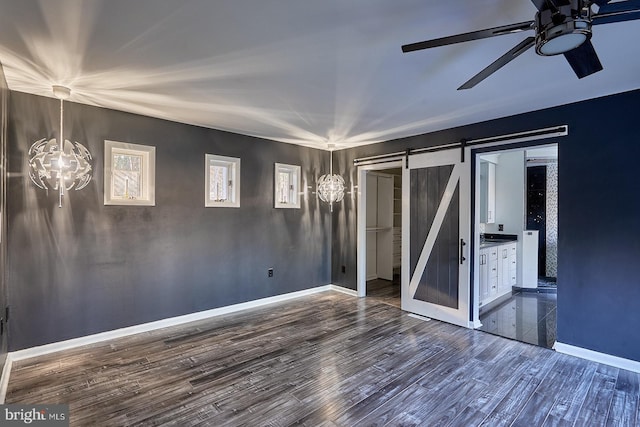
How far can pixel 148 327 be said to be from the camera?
3.93 m

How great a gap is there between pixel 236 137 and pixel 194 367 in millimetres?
3093

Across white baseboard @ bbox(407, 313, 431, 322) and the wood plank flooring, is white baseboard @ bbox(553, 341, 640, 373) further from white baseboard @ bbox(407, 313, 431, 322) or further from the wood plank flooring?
white baseboard @ bbox(407, 313, 431, 322)

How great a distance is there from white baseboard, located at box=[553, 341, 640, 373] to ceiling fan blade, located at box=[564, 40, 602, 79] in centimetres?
277

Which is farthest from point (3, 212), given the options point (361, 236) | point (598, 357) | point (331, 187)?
point (598, 357)

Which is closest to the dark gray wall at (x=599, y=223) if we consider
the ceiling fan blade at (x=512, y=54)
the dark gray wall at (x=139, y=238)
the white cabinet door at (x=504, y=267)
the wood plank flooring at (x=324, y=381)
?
the wood plank flooring at (x=324, y=381)

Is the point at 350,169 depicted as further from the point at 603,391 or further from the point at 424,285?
the point at 603,391

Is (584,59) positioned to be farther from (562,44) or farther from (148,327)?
(148,327)

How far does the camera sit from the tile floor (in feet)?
12.5

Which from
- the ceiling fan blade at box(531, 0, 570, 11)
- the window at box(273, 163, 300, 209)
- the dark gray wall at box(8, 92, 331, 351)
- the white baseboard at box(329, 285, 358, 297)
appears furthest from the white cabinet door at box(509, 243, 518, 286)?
the ceiling fan blade at box(531, 0, 570, 11)

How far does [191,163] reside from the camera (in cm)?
430

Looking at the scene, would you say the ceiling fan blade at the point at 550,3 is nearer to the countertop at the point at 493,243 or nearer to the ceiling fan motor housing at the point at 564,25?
the ceiling fan motor housing at the point at 564,25

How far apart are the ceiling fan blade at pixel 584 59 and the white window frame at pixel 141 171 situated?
4.07 m

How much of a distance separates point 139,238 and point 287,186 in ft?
7.94

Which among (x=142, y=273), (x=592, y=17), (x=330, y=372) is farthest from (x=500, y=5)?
(x=142, y=273)
